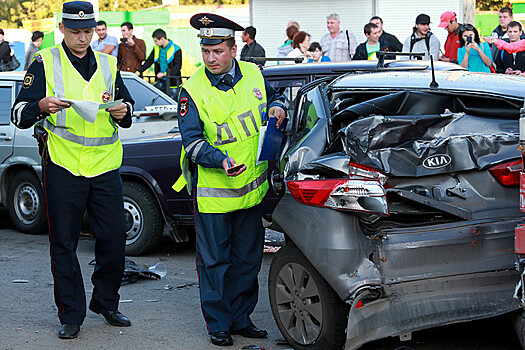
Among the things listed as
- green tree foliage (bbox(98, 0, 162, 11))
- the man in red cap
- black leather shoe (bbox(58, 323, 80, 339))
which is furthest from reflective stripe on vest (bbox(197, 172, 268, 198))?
green tree foliage (bbox(98, 0, 162, 11))

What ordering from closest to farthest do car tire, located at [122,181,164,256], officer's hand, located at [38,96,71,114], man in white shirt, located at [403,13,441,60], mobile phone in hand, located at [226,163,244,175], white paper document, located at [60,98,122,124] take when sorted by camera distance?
mobile phone in hand, located at [226,163,244,175], officer's hand, located at [38,96,71,114], white paper document, located at [60,98,122,124], car tire, located at [122,181,164,256], man in white shirt, located at [403,13,441,60]

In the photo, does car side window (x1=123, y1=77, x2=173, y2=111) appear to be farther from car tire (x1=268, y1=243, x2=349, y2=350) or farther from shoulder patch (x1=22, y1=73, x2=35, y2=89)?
car tire (x1=268, y1=243, x2=349, y2=350)

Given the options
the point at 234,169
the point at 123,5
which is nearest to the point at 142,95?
the point at 234,169

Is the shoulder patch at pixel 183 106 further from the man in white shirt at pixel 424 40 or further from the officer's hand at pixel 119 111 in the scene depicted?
the man in white shirt at pixel 424 40

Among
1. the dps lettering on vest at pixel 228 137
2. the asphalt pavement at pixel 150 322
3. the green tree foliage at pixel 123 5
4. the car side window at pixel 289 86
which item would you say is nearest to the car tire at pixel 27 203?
the asphalt pavement at pixel 150 322

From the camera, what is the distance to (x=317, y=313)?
4.48m

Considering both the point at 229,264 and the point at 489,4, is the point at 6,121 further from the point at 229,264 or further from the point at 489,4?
the point at 489,4

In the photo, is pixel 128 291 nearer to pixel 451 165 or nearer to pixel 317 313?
pixel 317 313

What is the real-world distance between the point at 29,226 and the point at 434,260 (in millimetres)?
5978

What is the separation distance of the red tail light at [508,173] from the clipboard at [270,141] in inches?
52.7

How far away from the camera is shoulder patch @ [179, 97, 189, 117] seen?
4.96 meters

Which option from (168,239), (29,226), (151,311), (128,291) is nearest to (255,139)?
(151,311)

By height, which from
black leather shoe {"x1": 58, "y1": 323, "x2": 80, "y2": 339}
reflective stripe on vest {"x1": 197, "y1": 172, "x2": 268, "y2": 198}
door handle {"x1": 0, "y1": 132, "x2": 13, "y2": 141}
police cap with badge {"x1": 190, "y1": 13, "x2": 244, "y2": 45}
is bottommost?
black leather shoe {"x1": 58, "y1": 323, "x2": 80, "y2": 339}

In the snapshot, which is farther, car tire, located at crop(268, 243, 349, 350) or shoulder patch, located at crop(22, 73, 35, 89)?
shoulder patch, located at crop(22, 73, 35, 89)
